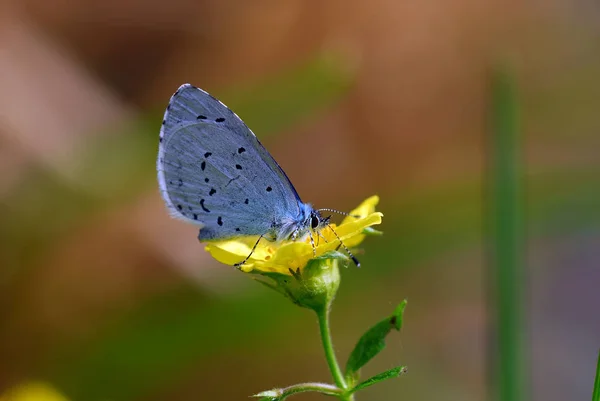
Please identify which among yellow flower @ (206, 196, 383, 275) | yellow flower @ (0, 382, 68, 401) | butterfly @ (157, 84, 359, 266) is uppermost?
butterfly @ (157, 84, 359, 266)

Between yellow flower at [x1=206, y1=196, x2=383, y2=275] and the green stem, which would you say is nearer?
the green stem

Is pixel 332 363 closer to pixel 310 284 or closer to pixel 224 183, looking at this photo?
pixel 310 284

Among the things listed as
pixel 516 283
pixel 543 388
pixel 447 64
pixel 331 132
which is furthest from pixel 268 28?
pixel 516 283

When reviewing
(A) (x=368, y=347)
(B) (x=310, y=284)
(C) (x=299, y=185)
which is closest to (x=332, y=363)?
(A) (x=368, y=347)

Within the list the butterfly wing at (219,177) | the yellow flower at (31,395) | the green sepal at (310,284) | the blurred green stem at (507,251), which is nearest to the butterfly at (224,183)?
the butterfly wing at (219,177)

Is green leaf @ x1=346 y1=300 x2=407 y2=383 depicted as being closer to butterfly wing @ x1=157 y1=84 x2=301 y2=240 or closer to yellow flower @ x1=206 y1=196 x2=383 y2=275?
yellow flower @ x1=206 y1=196 x2=383 y2=275

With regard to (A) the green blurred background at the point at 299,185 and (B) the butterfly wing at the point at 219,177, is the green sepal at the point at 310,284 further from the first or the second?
(A) the green blurred background at the point at 299,185

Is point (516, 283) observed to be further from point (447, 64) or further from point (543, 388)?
point (447, 64)

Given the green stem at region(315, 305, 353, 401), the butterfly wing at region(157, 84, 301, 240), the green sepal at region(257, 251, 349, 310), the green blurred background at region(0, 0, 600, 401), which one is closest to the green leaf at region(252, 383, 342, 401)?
the green stem at region(315, 305, 353, 401)
